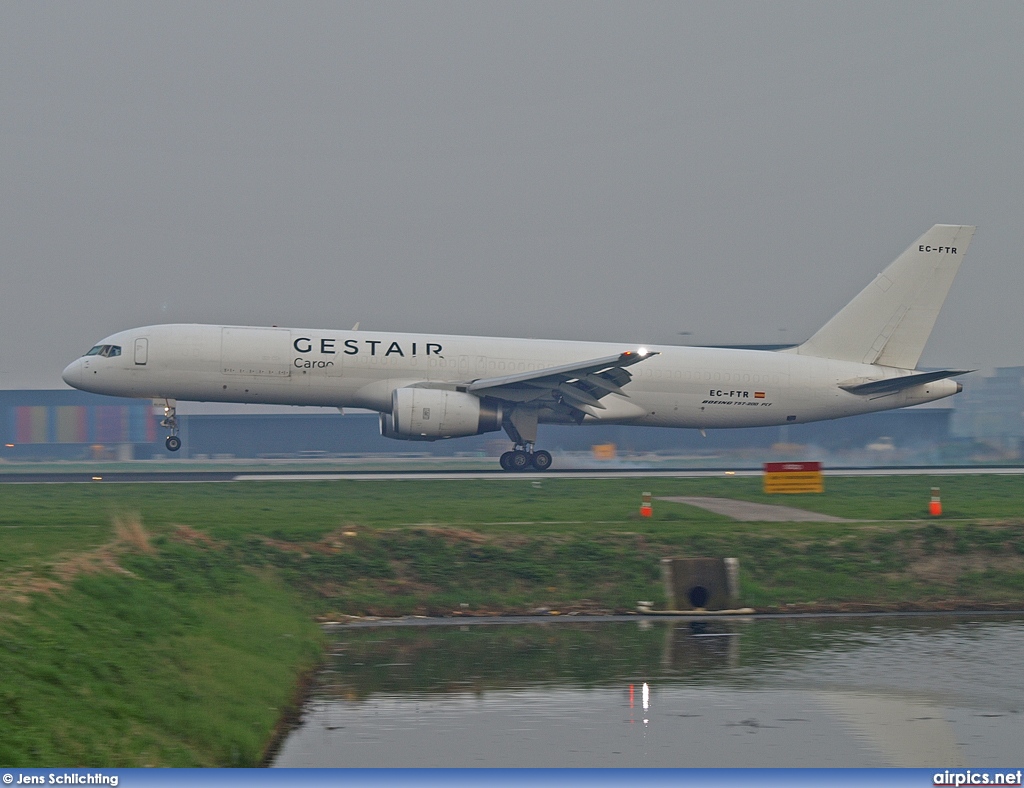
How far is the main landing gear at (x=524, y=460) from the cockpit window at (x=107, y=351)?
1362 cm

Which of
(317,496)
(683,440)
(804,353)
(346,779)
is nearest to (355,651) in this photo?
(346,779)

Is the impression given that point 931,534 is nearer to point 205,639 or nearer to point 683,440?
point 205,639

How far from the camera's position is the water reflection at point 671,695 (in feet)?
44.1

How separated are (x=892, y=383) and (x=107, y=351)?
90.4 ft

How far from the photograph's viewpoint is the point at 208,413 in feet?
259

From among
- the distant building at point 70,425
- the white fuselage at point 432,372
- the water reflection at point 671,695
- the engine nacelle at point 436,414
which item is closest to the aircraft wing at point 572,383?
the engine nacelle at point 436,414

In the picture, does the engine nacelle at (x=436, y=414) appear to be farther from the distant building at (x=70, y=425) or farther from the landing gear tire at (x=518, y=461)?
the distant building at (x=70, y=425)

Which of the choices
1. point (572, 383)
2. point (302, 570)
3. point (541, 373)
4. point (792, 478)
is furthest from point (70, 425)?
point (302, 570)

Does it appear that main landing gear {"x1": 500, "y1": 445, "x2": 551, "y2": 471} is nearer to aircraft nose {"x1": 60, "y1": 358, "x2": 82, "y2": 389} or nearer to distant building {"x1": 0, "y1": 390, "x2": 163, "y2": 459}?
aircraft nose {"x1": 60, "y1": 358, "x2": 82, "y2": 389}

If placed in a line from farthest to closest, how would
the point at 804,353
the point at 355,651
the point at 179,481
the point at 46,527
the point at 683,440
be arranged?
the point at 683,440 < the point at 804,353 < the point at 179,481 < the point at 46,527 < the point at 355,651

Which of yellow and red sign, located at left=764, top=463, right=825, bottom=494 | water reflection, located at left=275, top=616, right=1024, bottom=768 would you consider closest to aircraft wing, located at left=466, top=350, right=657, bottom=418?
yellow and red sign, located at left=764, top=463, right=825, bottom=494

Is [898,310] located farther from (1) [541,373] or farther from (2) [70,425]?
(2) [70,425]

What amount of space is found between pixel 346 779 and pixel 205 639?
8.92 m

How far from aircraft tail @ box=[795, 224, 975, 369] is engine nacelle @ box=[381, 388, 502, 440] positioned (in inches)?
516
